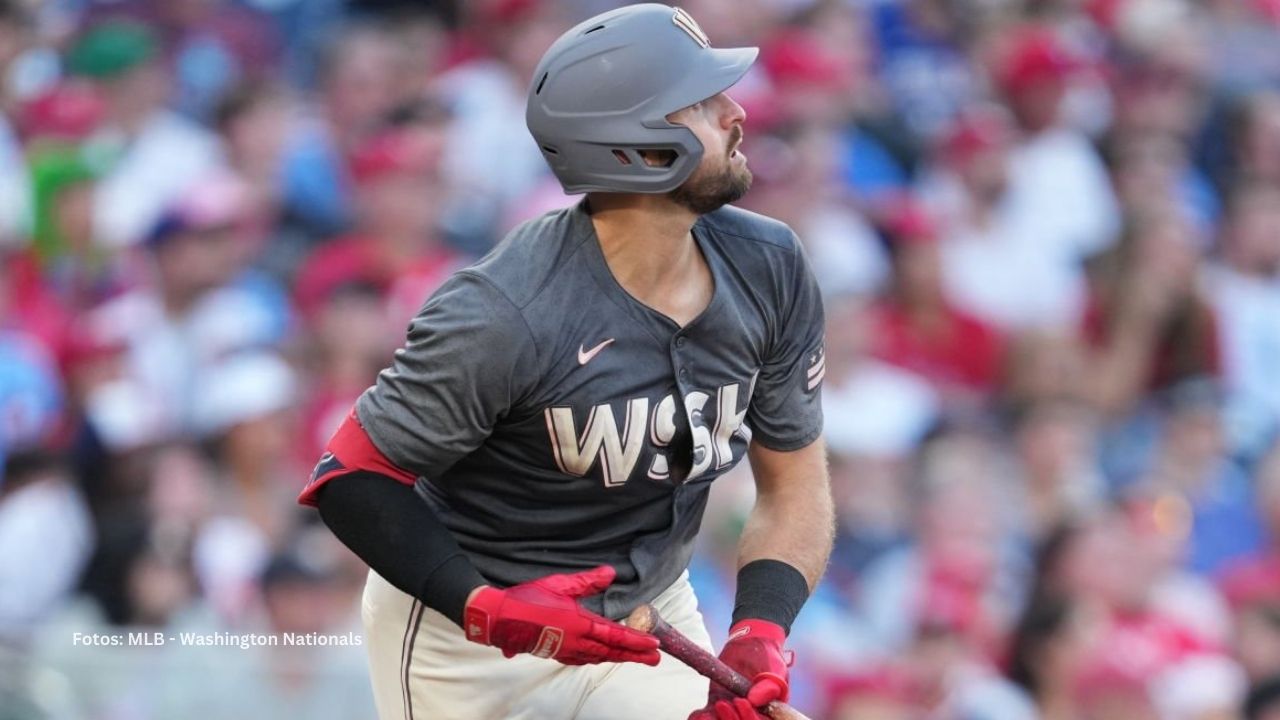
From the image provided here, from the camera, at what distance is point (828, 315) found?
23.0 ft

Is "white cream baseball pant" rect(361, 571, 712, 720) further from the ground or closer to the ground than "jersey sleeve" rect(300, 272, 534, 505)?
closer to the ground

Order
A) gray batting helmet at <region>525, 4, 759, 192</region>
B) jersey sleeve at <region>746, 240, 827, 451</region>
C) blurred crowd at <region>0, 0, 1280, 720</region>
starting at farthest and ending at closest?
blurred crowd at <region>0, 0, 1280, 720</region>
jersey sleeve at <region>746, 240, 827, 451</region>
gray batting helmet at <region>525, 4, 759, 192</region>

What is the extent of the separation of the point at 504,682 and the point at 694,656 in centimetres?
42

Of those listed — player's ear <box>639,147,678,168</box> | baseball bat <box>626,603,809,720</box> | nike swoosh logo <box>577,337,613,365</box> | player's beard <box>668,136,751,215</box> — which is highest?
player's ear <box>639,147,678,168</box>

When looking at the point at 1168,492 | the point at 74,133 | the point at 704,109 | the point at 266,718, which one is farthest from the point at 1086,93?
the point at 704,109

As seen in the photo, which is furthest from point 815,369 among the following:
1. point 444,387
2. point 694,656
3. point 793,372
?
point 444,387

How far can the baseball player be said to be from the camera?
10.4ft

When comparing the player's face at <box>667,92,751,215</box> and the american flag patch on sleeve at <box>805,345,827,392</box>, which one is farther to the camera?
the american flag patch on sleeve at <box>805,345,827,392</box>

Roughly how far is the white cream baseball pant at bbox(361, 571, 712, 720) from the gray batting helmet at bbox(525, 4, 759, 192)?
0.87m

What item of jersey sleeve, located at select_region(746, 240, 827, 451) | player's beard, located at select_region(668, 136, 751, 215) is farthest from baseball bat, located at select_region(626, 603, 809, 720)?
player's beard, located at select_region(668, 136, 751, 215)

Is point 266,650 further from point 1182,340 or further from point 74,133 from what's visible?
point 1182,340

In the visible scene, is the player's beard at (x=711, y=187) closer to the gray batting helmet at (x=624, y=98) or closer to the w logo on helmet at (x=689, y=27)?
the gray batting helmet at (x=624, y=98)

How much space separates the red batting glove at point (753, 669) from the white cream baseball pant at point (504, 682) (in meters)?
0.12

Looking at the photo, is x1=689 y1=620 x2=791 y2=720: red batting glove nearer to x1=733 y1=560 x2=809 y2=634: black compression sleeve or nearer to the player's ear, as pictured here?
x1=733 y1=560 x2=809 y2=634: black compression sleeve
